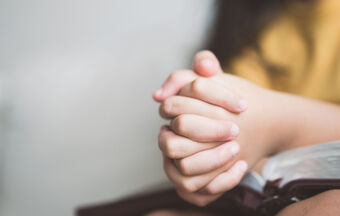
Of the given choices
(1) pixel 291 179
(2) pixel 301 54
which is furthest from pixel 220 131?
(2) pixel 301 54

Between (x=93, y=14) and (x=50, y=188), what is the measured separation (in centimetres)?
47

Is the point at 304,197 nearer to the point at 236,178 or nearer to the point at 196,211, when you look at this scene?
the point at 236,178

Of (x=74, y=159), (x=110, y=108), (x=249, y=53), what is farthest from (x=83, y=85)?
(x=249, y=53)

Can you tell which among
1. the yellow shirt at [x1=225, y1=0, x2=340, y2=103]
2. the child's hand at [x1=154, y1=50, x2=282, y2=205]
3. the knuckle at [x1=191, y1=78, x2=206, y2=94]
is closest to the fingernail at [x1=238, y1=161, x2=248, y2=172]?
the child's hand at [x1=154, y1=50, x2=282, y2=205]

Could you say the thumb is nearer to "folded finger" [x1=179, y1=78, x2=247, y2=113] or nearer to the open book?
"folded finger" [x1=179, y1=78, x2=247, y2=113]

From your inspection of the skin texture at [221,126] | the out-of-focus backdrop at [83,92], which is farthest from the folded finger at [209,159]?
the out-of-focus backdrop at [83,92]

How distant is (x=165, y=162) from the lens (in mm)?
471

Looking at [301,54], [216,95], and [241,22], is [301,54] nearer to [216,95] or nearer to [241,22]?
[241,22]

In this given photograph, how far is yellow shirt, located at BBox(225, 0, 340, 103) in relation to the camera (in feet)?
2.17

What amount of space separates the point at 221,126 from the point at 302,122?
0.47 feet

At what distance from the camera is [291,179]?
416 mm

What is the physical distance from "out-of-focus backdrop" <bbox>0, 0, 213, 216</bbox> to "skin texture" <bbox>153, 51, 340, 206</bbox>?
32 centimetres

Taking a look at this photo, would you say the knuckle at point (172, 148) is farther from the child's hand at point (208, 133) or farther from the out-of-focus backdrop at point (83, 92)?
the out-of-focus backdrop at point (83, 92)

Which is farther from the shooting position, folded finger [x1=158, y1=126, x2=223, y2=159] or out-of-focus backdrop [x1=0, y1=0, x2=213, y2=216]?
out-of-focus backdrop [x1=0, y1=0, x2=213, y2=216]
